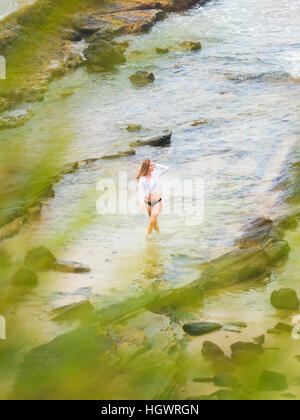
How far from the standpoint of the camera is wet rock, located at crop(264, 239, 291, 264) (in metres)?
9.59

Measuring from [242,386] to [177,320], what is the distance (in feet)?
21.6

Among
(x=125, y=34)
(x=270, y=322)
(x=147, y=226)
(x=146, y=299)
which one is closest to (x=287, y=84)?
(x=125, y=34)

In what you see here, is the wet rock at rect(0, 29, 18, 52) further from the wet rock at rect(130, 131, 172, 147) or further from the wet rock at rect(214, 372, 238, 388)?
the wet rock at rect(214, 372, 238, 388)

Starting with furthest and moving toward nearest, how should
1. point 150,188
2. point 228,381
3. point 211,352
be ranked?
point 150,188, point 211,352, point 228,381

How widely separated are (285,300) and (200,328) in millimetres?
1282

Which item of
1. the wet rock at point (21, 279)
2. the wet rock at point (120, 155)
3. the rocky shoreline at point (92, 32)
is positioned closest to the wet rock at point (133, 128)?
the wet rock at point (120, 155)

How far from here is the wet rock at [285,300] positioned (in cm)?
765

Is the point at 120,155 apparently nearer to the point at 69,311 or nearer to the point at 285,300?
the point at 285,300

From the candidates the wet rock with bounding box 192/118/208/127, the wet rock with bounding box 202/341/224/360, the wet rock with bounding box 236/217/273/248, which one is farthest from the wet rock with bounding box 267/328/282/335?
the wet rock with bounding box 192/118/208/127

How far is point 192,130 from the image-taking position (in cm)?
1936

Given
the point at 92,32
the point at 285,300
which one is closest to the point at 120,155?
the point at 285,300

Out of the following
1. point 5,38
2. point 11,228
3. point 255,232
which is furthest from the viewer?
point 5,38

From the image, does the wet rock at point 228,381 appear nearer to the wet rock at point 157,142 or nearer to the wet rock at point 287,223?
the wet rock at point 287,223

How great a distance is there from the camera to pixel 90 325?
1.16m
